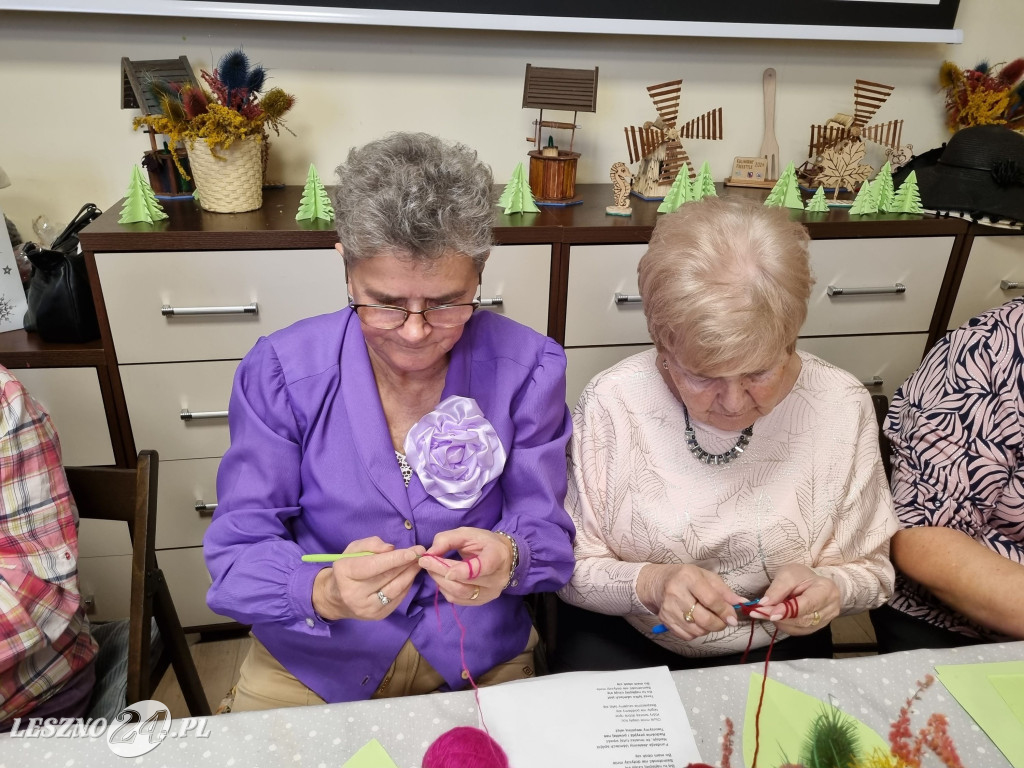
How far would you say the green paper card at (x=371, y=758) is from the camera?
85 centimetres

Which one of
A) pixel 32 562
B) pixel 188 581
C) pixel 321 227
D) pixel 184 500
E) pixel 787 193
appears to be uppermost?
pixel 787 193

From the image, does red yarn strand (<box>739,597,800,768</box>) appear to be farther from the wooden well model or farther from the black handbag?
the black handbag

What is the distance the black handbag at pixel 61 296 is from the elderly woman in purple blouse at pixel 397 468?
814 millimetres

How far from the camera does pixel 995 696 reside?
0.96m

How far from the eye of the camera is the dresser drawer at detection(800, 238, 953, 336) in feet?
6.67

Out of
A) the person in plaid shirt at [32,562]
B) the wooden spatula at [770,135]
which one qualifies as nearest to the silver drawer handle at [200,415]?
the person in plaid shirt at [32,562]

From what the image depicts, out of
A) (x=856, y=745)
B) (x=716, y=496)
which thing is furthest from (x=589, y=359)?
(x=856, y=745)

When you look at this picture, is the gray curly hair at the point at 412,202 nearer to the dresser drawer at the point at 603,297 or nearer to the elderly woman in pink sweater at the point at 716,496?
the elderly woman in pink sweater at the point at 716,496

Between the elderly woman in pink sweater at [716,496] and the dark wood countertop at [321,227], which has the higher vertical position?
the dark wood countertop at [321,227]

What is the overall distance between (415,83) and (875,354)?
166 cm

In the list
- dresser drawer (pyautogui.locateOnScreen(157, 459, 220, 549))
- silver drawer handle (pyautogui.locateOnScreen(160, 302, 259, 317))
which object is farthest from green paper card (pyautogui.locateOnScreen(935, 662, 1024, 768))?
dresser drawer (pyautogui.locateOnScreen(157, 459, 220, 549))

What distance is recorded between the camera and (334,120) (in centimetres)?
216

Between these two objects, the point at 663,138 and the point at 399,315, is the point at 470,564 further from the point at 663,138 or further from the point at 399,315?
the point at 663,138

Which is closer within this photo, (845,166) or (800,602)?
(800,602)
